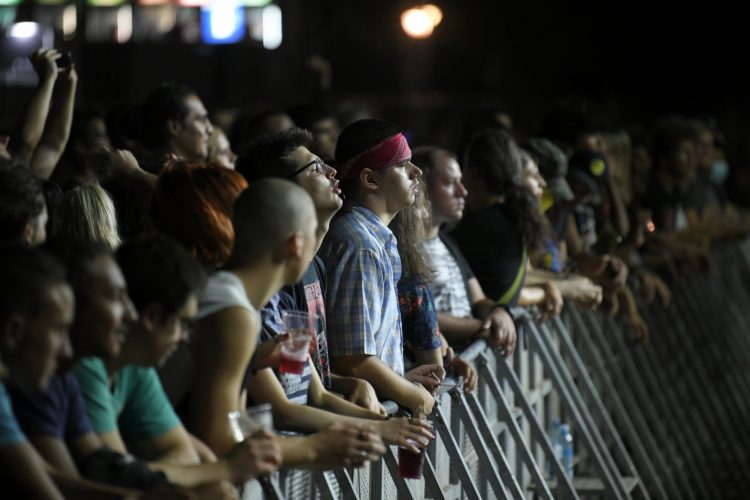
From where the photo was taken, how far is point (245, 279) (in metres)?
3.78

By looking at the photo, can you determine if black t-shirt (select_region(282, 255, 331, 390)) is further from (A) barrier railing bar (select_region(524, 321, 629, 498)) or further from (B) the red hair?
Result: (A) barrier railing bar (select_region(524, 321, 629, 498))

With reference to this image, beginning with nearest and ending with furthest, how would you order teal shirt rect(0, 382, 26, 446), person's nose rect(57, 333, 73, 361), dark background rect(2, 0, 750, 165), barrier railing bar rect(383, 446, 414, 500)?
1. teal shirt rect(0, 382, 26, 446)
2. person's nose rect(57, 333, 73, 361)
3. barrier railing bar rect(383, 446, 414, 500)
4. dark background rect(2, 0, 750, 165)

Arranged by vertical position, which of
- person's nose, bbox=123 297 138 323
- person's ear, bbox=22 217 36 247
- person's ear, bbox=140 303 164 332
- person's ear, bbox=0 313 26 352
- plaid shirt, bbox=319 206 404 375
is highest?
person's ear, bbox=22 217 36 247

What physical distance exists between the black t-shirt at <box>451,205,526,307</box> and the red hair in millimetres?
3000

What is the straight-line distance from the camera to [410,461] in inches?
170

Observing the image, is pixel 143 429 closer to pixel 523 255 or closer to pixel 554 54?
pixel 523 255

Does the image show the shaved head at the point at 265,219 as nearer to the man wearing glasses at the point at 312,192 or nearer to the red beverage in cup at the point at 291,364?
the red beverage in cup at the point at 291,364

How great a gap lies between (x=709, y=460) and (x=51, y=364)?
7247 millimetres

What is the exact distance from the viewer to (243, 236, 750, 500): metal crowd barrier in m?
5.14

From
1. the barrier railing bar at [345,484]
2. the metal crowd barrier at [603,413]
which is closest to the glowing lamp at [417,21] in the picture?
the metal crowd barrier at [603,413]

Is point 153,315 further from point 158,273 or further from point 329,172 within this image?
point 329,172

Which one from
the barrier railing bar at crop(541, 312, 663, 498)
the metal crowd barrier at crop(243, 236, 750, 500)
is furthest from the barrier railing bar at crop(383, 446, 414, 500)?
the barrier railing bar at crop(541, 312, 663, 498)

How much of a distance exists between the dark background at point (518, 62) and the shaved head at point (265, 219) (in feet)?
49.9

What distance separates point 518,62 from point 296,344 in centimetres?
2003
